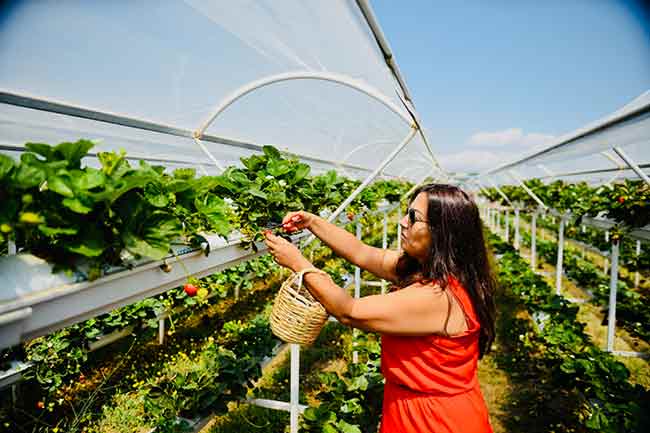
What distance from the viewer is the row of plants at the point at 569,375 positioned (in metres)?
2.62

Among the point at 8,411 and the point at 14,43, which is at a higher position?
the point at 14,43

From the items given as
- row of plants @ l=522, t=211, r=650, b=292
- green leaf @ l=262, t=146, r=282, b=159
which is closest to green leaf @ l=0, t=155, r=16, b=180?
green leaf @ l=262, t=146, r=282, b=159

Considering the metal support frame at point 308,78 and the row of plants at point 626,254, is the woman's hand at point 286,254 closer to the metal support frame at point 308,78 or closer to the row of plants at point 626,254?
the metal support frame at point 308,78

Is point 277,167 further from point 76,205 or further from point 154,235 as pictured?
point 76,205

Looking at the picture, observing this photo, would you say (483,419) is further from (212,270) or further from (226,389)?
(226,389)

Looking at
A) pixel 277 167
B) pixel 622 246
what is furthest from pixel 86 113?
pixel 622 246

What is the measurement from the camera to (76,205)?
0.87 m

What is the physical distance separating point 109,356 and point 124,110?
3.29 meters

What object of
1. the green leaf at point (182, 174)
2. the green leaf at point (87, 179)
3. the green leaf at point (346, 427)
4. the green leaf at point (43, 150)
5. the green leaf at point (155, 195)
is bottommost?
A: the green leaf at point (346, 427)

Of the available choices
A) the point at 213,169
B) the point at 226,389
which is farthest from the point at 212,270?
the point at 213,169

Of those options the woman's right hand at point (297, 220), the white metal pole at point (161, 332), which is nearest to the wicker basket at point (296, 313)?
the woman's right hand at point (297, 220)

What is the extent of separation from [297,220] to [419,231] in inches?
24.1

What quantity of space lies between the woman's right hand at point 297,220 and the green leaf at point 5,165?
3.91ft

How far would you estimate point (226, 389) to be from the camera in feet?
9.14
